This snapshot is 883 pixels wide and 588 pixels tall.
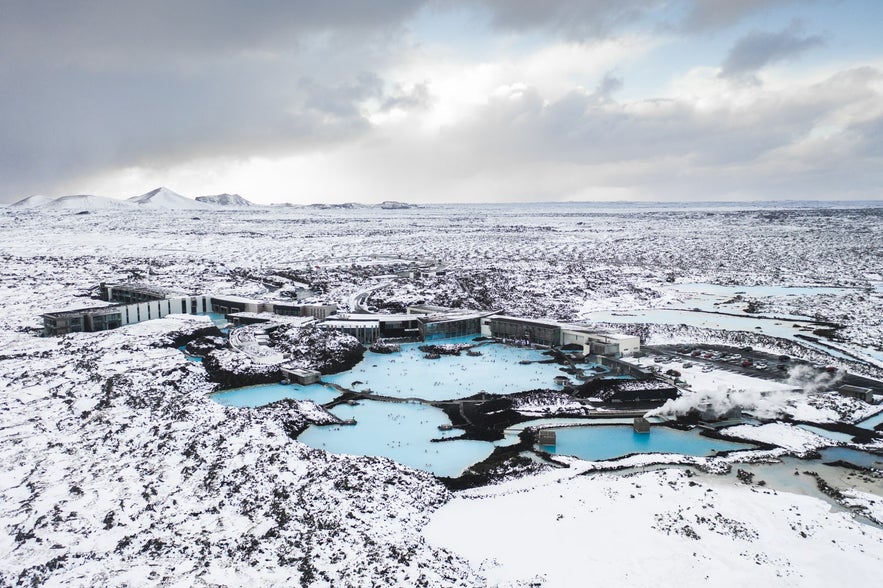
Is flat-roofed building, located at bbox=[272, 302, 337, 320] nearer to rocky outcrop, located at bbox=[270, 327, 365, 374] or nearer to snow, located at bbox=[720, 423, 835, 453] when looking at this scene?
rocky outcrop, located at bbox=[270, 327, 365, 374]

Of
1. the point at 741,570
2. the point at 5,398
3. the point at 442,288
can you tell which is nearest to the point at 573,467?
the point at 741,570

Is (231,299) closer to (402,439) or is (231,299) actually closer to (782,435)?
(402,439)

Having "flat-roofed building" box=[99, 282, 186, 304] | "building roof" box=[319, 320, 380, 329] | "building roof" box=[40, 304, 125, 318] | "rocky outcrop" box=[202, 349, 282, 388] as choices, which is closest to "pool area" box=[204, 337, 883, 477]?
"rocky outcrop" box=[202, 349, 282, 388]

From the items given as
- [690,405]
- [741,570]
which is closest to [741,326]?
[690,405]

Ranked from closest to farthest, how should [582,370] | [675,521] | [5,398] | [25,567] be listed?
[25,567] < [675,521] < [5,398] < [582,370]

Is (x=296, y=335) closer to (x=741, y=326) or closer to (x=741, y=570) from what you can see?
(x=741, y=570)

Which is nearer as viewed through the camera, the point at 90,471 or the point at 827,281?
the point at 90,471

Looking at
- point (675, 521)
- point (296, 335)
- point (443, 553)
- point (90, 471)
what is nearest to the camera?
point (443, 553)
